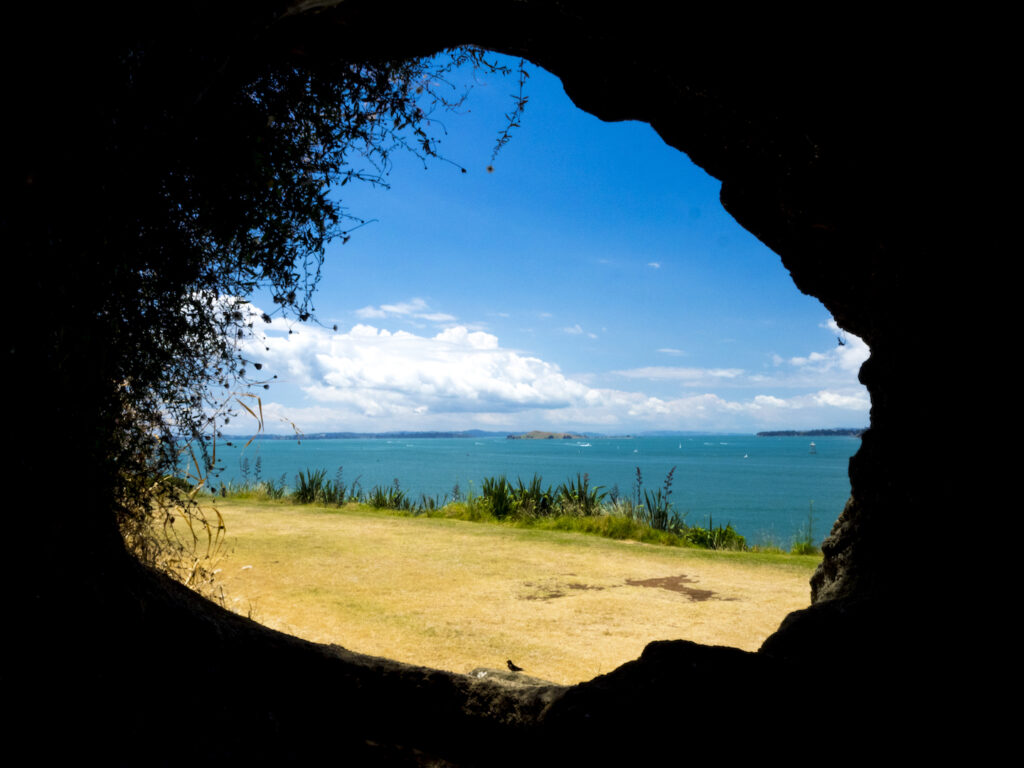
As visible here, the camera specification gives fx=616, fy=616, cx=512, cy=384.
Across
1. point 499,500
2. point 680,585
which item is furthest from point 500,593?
point 499,500

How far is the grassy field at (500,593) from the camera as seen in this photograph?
5.84 m

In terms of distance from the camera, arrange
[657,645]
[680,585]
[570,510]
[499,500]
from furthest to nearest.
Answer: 1. [499,500]
2. [570,510]
3. [680,585]
4. [657,645]

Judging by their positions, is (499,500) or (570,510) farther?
(499,500)

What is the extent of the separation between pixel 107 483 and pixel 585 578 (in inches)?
279

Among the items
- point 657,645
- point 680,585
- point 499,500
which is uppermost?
point 657,645

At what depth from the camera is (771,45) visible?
2.52 meters

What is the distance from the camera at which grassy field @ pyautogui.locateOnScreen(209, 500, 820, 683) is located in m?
5.84

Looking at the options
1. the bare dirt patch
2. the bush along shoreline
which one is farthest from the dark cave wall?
the bush along shoreline

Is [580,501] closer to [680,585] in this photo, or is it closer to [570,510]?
[570,510]

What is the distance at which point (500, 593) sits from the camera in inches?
302

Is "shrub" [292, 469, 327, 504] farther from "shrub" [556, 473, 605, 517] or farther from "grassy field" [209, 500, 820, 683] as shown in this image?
"shrub" [556, 473, 605, 517]

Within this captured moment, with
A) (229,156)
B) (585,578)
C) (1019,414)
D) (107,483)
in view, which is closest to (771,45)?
(1019,414)

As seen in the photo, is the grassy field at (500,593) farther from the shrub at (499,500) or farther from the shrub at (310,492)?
the shrub at (310,492)

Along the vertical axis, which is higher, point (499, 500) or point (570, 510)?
point (499, 500)
